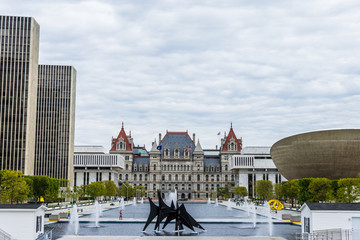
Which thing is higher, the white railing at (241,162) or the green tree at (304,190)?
the white railing at (241,162)

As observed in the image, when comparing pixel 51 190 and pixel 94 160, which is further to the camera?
pixel 94 160

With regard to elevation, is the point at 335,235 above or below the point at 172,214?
below

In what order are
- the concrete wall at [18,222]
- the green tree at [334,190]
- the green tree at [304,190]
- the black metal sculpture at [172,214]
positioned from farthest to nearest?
the green tree at [304,190] → the green tree at [334,190] → the black metal sculpture at [172,214] → the concrete wall at [18,222]

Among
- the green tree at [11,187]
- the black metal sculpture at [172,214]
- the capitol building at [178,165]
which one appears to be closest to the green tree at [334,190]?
the black metal sculpture at [172,214]

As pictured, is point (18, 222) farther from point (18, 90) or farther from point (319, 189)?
point (18, 90)

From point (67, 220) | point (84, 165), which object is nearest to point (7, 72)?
point (67, 220)

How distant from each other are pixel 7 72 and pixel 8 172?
3922 centimetres

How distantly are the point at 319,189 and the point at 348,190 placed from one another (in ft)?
23.3

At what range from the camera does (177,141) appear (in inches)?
7298

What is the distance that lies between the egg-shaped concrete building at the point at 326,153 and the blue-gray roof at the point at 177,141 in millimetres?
90334

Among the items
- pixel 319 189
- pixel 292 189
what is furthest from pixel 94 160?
pixel 319 189

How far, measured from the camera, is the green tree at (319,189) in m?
68.2

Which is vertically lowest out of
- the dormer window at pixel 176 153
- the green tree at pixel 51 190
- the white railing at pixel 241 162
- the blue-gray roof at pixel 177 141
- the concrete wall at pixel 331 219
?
the green tree at pixel 51 190

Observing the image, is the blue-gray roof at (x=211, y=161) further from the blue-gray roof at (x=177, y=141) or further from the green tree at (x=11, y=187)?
the green tree at (x=11, y=187)
